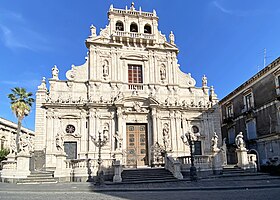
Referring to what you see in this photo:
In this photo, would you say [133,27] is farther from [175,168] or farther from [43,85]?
[175,168]

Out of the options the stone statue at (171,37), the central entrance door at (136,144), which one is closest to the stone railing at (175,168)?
the central entrance door at (136,144)

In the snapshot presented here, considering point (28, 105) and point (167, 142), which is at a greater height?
point (28, 105)

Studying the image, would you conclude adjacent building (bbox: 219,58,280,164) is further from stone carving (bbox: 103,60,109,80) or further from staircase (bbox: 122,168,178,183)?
stone carving (bbox: 103,60,109,80)

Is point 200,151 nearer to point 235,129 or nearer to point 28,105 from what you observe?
point 235,129

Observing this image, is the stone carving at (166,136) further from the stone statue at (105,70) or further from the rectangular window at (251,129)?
the rectangular window at (251,129)

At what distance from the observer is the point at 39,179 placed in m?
15.0

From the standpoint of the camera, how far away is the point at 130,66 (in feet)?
77.4

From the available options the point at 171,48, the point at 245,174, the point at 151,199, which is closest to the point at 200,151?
the point at 245,174

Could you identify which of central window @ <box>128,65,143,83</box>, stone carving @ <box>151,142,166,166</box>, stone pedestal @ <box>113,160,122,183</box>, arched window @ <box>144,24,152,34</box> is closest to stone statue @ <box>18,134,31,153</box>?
stone pedestal @ <box>113,160,122,183</box>

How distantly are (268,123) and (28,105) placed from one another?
75.4 feet

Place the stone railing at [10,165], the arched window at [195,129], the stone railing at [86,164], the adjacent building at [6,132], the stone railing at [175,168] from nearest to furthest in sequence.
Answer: the stone railing at [175,168]
the stone railing at [86,164]
the stone railing at [10,165]
the arched window at [195,129]
the adjacent building at [6,132]

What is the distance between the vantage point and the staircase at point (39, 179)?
1466cm

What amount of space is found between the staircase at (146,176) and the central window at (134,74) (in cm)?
909

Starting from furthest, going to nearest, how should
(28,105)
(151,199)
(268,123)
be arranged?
(28,105), (268,123), (151,199)
